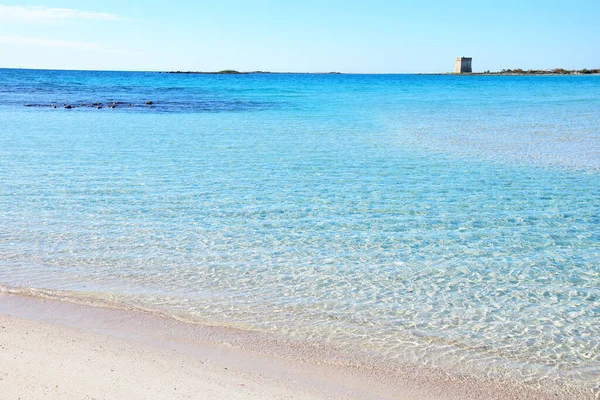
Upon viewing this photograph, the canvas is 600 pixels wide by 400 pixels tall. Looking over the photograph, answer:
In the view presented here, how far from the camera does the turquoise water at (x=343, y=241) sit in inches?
237

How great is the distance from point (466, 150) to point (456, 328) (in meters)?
12.7

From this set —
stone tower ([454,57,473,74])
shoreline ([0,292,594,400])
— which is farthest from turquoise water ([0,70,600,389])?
stone tower ([454,57,473,74])

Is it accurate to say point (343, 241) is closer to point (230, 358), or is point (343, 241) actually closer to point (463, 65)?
point (230, 358)

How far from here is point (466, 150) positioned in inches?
711

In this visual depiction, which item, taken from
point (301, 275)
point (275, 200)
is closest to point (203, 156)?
point (275, 200)

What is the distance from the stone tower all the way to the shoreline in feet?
551

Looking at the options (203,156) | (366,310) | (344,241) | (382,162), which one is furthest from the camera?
(203,156)

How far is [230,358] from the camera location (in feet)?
17.6

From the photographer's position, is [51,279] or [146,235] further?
[146,235]

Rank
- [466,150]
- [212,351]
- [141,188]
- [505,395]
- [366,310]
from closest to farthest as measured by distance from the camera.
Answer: [505,395] < [212,351] < [366,310] < [141,188] < [466,150]

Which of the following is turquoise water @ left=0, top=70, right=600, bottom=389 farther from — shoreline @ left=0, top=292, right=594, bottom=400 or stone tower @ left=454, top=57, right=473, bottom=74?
stone tower @ left=454, top=57, right=473, bottom=74

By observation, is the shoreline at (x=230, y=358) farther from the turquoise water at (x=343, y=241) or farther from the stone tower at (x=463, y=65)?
the stone tower at (x=463, y=65)

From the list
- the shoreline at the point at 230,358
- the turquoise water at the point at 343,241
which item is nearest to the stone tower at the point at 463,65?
the turquoise water at the point at 343,241

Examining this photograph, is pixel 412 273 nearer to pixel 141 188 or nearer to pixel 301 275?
pixel 301 275
